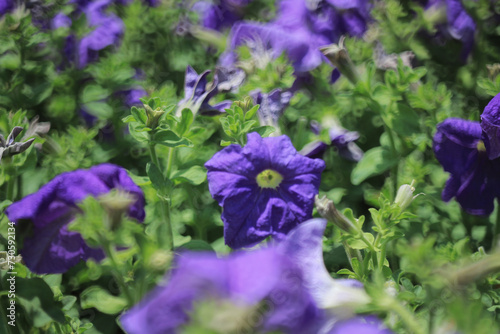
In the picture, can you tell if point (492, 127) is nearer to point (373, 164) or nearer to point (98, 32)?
point (373, 164)

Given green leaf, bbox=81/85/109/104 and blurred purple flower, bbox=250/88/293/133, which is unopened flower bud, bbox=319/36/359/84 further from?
green leaf, bbox=81/85/109/104

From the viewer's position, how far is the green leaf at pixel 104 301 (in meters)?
0.95

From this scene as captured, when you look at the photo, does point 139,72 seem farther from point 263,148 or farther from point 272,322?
point 272,322

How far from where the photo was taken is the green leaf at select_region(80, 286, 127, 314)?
95cm

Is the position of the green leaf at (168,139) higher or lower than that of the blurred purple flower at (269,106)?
higher

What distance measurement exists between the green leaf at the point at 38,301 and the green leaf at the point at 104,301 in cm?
8

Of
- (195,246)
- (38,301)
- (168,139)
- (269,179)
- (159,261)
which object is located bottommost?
(38,301)

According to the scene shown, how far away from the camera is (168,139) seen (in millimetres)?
1115

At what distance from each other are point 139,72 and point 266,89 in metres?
0.71

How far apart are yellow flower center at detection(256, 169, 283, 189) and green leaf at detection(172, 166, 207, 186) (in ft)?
0.44

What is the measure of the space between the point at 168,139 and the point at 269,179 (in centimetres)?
26

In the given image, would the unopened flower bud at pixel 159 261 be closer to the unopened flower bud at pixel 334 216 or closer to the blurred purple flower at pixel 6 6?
the unopened flower bud at pixel 334 216

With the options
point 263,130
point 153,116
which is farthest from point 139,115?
point 263,130

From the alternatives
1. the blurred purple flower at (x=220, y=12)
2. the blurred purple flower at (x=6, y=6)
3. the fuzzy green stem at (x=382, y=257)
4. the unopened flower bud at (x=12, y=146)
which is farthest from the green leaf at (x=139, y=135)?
the blurred purple flower at (x=220, y=12)
